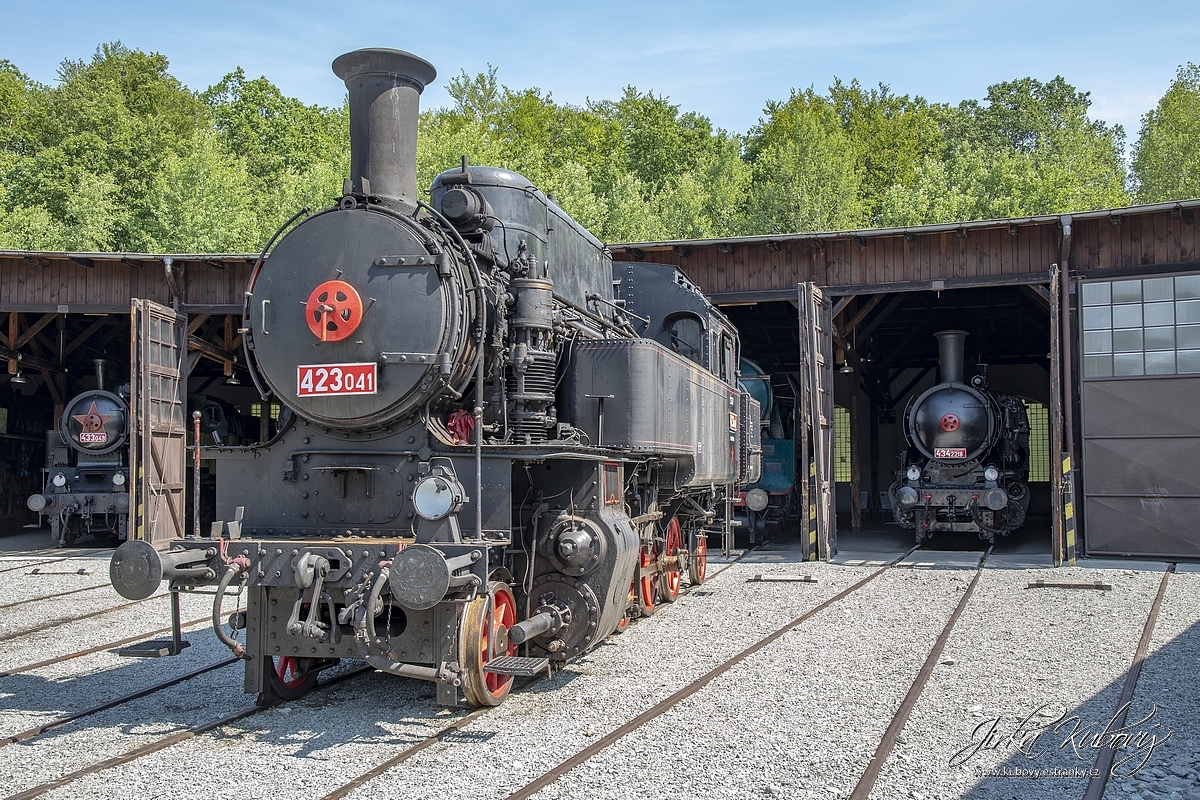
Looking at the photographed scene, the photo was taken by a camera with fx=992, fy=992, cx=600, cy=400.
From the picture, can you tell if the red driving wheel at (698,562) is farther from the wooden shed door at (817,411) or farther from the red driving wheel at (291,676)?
the red driving wheel at (291,676)

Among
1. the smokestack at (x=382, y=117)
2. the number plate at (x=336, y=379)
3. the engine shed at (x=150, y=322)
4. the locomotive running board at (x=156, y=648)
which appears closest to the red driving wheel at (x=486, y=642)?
the number plate at (x=336, y=379)

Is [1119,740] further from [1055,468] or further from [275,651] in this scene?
[1055,468]

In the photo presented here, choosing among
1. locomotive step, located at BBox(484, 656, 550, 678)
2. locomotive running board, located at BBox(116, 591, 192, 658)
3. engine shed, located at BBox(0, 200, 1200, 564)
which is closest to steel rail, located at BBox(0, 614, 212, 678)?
locomotive running board, located at BBox(116, 591, 192, 658)

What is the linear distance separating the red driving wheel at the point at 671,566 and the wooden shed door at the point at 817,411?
5.09 m

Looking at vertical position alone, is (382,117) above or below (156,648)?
above

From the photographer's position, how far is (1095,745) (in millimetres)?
5496

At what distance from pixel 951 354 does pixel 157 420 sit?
1356 cm

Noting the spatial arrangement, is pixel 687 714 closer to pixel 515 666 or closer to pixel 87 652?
pixel 515 666

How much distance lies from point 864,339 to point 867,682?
13922 millimetres

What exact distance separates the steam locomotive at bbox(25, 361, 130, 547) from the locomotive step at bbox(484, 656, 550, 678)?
13840mm

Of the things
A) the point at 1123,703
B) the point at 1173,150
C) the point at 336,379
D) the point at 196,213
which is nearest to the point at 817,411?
the point at 1123,703

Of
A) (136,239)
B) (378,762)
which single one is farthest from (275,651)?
(136,239)

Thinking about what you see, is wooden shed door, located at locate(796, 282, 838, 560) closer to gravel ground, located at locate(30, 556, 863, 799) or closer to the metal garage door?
the metal garage door

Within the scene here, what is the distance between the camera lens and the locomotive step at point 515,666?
5703 mm
